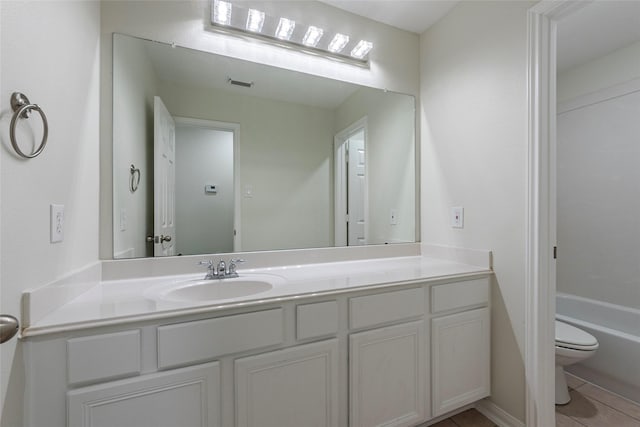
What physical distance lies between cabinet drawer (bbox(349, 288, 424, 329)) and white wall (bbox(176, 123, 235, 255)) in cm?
76

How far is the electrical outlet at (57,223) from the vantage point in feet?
3.04

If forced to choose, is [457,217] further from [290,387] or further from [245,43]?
[245,43]

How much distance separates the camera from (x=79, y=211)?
3.71ft

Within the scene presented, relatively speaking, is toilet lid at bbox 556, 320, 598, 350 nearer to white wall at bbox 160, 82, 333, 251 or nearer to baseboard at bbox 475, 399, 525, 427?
baseboard at bbox 475, 399, 525, 427

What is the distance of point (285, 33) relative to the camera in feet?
5.46

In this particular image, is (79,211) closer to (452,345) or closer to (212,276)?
(212,276)

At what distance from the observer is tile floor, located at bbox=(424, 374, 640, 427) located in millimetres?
1557

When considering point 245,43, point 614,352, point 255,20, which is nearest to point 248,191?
point 245,43

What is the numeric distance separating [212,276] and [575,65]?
3.28m

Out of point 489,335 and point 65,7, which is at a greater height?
point 65,7

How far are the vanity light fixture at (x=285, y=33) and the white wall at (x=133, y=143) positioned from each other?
421 millimetres

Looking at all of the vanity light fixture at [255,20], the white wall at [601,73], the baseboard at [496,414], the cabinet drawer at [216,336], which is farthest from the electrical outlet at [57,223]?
the white wall at [601,73]

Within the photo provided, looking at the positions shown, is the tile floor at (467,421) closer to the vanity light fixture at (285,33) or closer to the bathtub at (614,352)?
the bathtub at (614,352)

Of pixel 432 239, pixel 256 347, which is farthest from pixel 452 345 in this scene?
pixel 256 347
